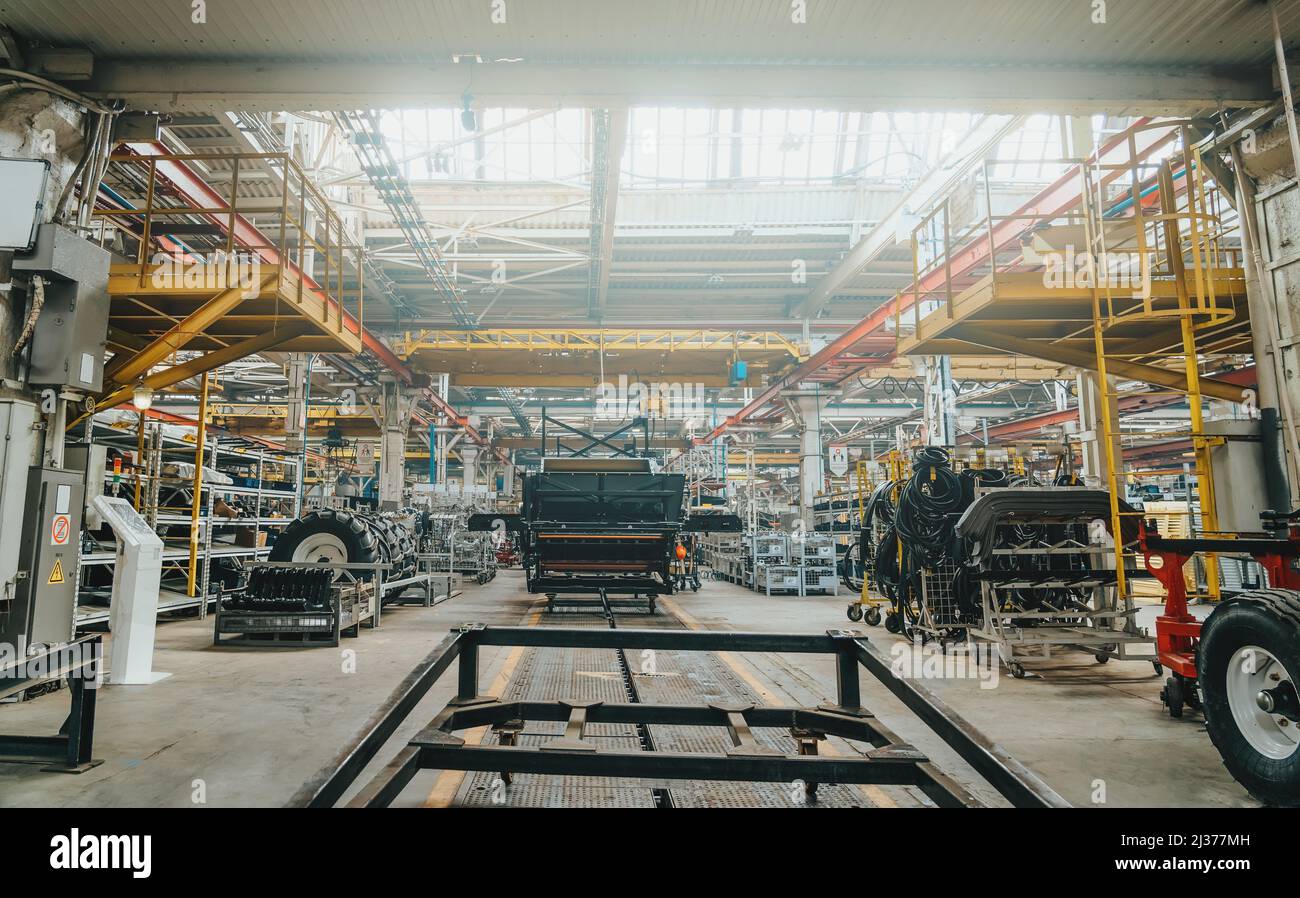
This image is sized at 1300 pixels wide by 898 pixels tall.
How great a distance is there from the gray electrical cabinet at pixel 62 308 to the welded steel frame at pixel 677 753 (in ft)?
13.7

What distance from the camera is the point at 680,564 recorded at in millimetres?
16422

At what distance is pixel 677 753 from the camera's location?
2643 millimetres

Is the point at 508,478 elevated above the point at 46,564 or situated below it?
above

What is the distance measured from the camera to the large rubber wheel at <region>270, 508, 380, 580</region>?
382 inches

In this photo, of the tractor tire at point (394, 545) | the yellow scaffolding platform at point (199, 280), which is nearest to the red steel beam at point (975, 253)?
the yellow scaffolding platform at point (199, 280)

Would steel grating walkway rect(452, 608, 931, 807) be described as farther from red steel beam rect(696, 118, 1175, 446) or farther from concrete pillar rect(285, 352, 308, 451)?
concrete pillar rect(285, 352, 308, 451)

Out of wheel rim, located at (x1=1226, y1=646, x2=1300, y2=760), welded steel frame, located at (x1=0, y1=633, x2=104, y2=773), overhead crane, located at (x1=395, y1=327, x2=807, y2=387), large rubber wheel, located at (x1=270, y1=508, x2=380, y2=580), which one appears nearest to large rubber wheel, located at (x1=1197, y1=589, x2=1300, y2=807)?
wheel rim, located at (x1=1226, y1=646, x2=1300, y2=760)

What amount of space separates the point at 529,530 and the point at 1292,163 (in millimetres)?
9179

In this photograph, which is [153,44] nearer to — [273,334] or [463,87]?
[463,87]

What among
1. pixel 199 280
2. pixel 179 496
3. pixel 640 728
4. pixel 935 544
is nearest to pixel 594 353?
pixel 179 496

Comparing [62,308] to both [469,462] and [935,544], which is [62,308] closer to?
[935,544]

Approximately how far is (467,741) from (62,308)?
4538 mm

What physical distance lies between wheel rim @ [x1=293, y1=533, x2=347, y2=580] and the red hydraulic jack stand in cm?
939

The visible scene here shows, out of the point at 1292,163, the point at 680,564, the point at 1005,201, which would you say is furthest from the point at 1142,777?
the point at 1005,201
